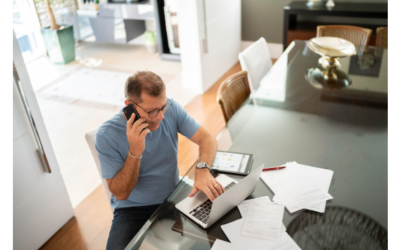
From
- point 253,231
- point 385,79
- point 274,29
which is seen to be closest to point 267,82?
point 385,79

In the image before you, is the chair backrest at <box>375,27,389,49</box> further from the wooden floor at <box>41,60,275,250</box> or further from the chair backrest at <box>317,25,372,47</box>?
the wooden floor at <box>41,60,275,250</box>

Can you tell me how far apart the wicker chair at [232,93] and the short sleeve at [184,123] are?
1.20 feet

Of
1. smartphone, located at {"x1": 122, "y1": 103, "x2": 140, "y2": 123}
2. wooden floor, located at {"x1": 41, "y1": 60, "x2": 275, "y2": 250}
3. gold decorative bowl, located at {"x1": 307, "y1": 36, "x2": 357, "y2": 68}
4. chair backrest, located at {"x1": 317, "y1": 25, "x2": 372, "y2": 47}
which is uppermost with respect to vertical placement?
smartphone, located at {"x1": 122, "y1": 103, "x2": 140, "y2": 123}

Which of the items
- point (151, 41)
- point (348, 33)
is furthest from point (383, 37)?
point (151, 41)

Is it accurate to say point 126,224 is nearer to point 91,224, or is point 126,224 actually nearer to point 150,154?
point 150,154

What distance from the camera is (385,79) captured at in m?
2.56

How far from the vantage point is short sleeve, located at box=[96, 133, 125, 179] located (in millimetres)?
1611

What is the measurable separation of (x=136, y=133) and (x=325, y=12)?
366 cm

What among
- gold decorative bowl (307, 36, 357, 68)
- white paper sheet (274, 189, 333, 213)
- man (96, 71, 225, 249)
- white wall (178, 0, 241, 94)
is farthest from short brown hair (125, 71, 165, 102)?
white wall (178, 0, 241, 94)

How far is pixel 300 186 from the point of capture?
1.52 m

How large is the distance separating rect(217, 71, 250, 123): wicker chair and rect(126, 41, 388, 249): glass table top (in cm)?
15

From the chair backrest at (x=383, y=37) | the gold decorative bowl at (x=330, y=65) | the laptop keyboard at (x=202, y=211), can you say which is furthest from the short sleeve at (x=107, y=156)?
the chair backrest at (x=383, y=37)

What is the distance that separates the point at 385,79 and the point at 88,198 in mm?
2546

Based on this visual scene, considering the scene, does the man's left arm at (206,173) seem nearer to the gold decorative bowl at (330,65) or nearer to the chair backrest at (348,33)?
the gold decorative bowl at (330,65)
